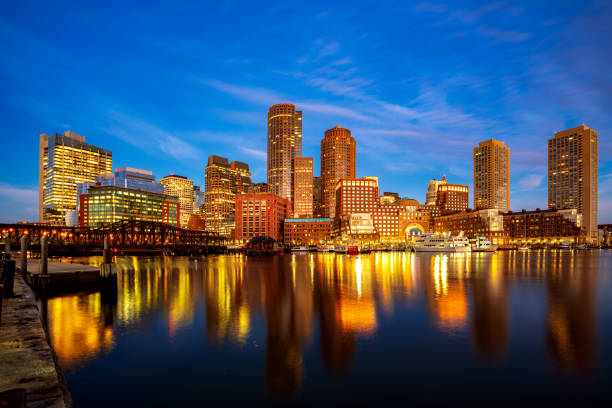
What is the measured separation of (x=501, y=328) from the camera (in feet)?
87.4

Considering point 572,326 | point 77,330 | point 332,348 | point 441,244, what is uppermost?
point 332,348

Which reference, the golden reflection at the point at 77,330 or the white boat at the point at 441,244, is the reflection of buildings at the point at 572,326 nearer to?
the golden reflection at the point at 77,330

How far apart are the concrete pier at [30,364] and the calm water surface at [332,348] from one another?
236cm

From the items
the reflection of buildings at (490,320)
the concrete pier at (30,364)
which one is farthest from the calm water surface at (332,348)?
the concrete pier at (30,364)

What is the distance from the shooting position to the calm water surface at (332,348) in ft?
52.9

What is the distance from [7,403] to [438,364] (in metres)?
18.7

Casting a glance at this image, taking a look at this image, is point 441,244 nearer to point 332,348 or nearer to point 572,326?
point 572,326

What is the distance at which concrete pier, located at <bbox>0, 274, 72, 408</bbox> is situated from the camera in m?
11.1

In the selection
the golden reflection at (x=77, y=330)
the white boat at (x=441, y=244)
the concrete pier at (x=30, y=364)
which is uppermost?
the concrete pier at (x=30, y=364)

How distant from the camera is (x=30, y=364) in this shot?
45.6 feet

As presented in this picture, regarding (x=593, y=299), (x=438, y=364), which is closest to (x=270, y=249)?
(x=593, y=299)

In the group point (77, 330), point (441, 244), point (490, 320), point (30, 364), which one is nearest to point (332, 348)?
point (30, 364)

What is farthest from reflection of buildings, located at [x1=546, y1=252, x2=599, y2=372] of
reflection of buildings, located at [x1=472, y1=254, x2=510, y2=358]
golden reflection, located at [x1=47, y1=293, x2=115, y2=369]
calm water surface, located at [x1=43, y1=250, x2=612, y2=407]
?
golden reflection, located at [x1=47, y1=293, x2=115, y2=369]

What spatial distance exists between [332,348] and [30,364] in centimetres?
1489
